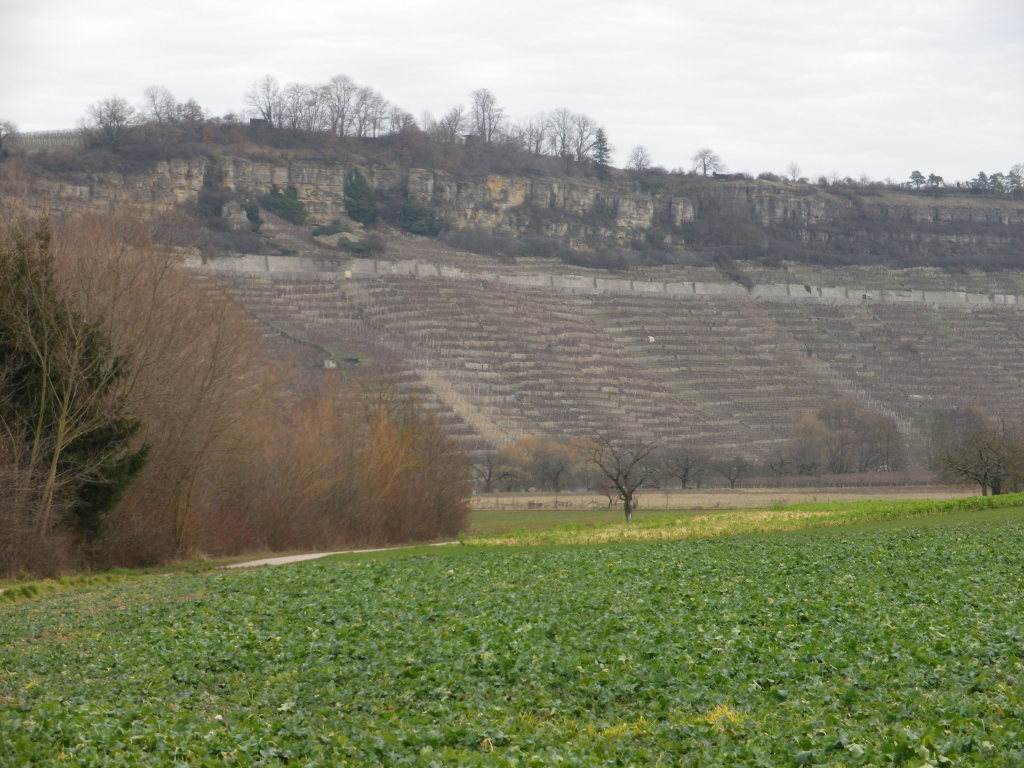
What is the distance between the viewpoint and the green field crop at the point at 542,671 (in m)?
13.3

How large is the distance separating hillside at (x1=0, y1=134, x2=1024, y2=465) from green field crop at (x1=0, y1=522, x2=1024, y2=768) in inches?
3350

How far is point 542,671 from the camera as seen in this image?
58.0ft

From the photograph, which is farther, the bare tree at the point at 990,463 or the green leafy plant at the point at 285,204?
the green leafy plant at the point at 285,204

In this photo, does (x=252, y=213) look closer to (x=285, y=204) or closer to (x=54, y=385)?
(x=285, y=204)

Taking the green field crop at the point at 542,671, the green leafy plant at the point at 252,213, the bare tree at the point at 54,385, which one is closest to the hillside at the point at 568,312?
the green leafy plant at the point at 252,213

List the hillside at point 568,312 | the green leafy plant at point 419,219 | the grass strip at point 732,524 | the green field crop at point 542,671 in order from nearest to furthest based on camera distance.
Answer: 1. the green field crop at point 542,671
2. the grass strip at point 732,524
3. the hillside at point 568,312
4. the green leafy plant at point 419,219

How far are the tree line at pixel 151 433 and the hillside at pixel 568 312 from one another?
171 ft

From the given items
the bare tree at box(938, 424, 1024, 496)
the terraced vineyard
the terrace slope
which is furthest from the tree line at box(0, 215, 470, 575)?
the terraced vineyard

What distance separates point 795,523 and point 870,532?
756cm

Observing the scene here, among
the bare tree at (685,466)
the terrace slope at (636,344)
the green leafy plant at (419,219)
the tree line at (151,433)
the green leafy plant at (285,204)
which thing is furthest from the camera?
the green leafy plant at (419,219)

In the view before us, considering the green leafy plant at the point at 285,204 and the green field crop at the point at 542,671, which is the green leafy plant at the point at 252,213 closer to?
the green leafy plant at the point at 285,204

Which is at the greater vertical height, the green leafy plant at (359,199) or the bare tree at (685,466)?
the green leafy plant at (359,199)

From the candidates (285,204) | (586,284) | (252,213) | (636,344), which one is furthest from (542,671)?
(285,204)

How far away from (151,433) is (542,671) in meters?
28.3
